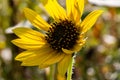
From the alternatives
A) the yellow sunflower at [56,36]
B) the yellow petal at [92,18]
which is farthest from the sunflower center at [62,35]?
the yellow petal at [92,18]

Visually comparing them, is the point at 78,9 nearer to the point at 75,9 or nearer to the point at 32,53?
the point at 75,9

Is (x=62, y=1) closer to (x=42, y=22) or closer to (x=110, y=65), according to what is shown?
(x=42, y=22)

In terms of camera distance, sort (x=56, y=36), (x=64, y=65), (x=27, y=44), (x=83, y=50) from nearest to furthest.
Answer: (x=64, y=65)
(x=27, y=44)
(x=56, y=36)
(x=83, y=50)

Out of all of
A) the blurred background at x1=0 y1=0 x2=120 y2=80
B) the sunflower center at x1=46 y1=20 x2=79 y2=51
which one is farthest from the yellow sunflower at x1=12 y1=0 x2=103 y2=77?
the blurred background at x1=0 y1=0 x2=120 y2=80

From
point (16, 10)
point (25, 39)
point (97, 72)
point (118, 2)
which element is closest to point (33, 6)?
point (16, 10)

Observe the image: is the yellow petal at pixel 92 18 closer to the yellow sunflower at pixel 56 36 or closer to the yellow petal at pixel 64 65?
the yellow sunflower at pixel 56 36

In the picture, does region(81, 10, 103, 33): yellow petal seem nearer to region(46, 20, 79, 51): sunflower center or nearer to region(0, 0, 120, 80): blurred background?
region(46, 20, 79, 51): sunflower center

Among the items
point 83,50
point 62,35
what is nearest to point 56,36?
point 62,35
